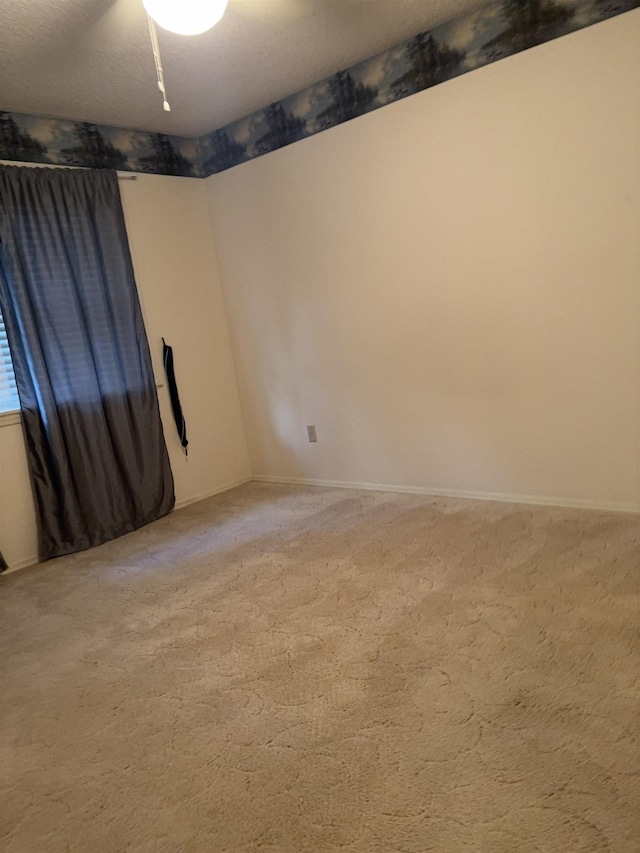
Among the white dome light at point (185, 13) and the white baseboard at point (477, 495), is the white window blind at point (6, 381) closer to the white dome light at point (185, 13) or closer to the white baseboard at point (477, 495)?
the white baseboard at point (477, 495)

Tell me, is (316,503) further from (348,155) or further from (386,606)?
(348,155)

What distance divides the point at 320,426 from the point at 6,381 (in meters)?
1.96

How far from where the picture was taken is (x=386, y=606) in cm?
238

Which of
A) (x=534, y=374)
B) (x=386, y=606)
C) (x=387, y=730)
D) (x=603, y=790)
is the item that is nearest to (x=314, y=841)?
(x=387, y=730)

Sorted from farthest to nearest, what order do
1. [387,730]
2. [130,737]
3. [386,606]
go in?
1. [386,606]
2. [130,737]
3. [387,730]

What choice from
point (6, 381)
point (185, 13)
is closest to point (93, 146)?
point (6, 381)

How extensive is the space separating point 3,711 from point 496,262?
2.94 m

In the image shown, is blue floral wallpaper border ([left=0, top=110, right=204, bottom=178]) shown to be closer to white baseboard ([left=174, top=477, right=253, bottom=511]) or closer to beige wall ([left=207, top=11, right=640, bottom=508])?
beige wall ([left=207, top=11, right=640, bottom=508])

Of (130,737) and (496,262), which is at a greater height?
(496,262)

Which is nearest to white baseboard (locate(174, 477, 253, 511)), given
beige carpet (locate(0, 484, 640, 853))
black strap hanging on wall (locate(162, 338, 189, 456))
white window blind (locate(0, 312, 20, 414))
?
black strap hanging on wall (locate(162, 338, 189, 456))

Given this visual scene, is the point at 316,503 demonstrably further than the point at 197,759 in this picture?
Yes

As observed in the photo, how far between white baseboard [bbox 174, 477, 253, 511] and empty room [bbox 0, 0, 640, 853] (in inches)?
1.1

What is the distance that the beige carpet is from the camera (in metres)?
1.42

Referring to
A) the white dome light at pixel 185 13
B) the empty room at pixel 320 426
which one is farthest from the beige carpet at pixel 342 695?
the white dome light at pixel 185 13
